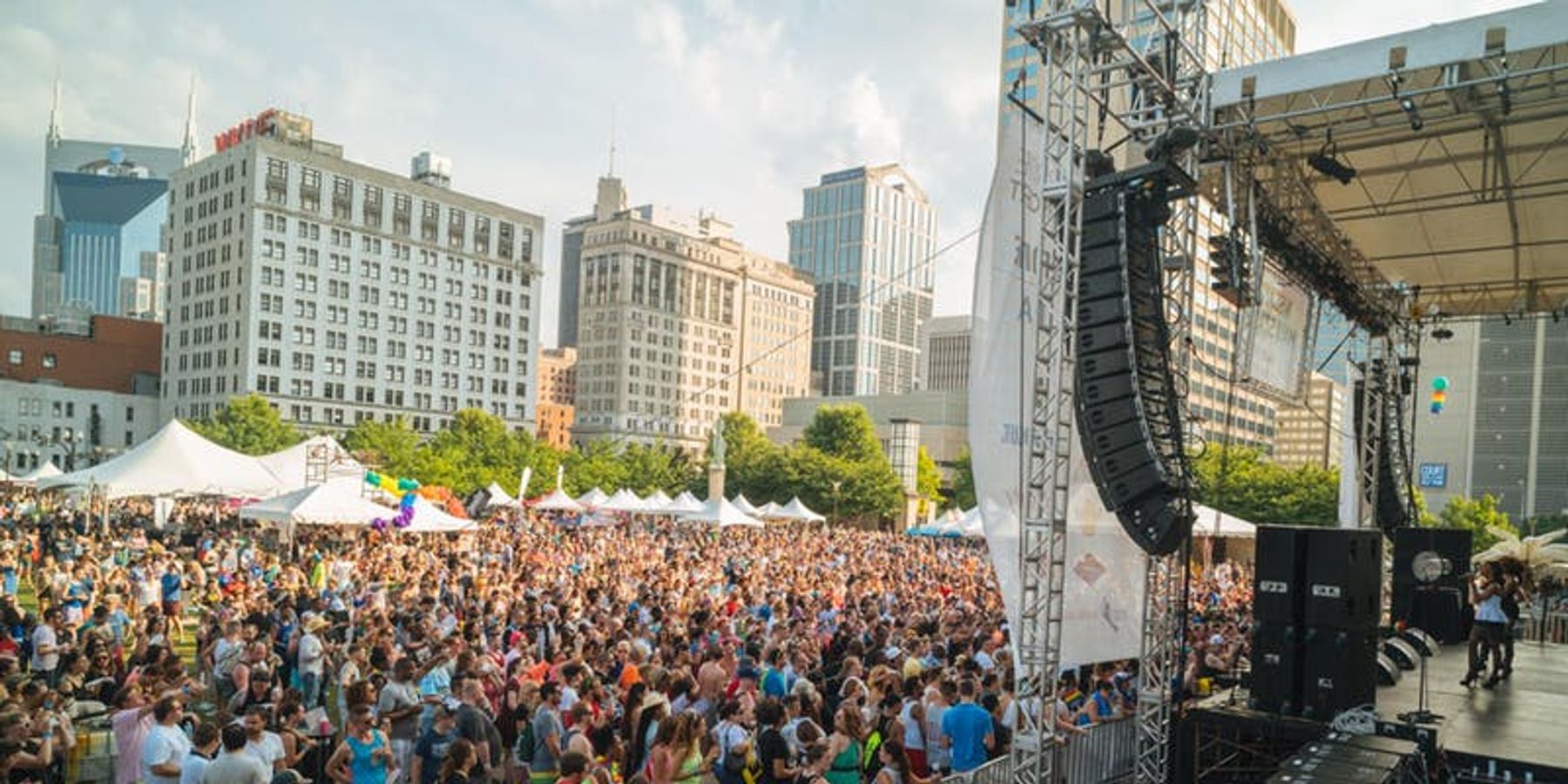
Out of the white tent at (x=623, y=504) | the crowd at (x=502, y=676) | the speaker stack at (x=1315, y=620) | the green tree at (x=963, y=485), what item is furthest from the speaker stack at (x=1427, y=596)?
the green tree at (x=963, y=485)

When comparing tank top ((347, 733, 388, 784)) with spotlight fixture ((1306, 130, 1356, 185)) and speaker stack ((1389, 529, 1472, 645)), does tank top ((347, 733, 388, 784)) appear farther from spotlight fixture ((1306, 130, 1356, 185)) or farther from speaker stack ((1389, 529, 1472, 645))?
speaker stack ((1389, 529, 1472, 645))

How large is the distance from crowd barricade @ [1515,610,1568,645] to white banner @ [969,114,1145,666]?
18.1m

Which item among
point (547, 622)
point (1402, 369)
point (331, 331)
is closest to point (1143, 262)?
point (547, 622)

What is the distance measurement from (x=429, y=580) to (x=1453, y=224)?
62.7ft

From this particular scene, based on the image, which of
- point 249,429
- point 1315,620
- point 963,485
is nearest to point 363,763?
point 1315,620

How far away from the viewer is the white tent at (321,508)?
20750 millimetres

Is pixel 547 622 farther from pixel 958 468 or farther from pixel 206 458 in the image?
pixel 958 468

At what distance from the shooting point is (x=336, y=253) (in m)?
93.7

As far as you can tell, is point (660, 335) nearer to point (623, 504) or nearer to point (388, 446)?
point (388, 446)

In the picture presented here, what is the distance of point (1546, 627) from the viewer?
23.2 metres

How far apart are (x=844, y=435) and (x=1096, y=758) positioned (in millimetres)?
77482

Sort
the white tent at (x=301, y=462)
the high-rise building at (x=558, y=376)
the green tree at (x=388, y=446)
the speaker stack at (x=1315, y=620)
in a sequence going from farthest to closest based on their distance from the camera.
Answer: the high-rise building at (x=558, y=376)
the green tree at (x=388, y=446)
the white tent at (x=301, y=462)
the speaker stack at (x=1315, y=620)

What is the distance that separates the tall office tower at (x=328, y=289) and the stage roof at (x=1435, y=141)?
8979 centimetres

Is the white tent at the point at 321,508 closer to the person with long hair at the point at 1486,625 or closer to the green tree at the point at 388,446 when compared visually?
the person with long hair at the point at 1486,625
